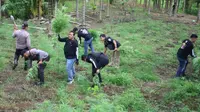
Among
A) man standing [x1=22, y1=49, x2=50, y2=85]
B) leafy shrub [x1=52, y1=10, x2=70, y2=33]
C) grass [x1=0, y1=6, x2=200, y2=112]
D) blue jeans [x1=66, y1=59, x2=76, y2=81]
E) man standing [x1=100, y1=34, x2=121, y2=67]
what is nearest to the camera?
grass [x1=0, y1=6, x2=200, y2=112]

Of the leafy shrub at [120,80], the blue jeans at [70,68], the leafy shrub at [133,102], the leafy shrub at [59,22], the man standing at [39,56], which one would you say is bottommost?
the leafy shrub at [133,102]

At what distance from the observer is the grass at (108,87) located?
8523 mm

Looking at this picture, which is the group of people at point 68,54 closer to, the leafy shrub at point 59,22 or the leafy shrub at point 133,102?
the leafy shrub at point 59,22

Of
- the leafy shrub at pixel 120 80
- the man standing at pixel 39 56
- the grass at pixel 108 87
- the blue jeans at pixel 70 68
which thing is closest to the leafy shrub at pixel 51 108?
the grass at pixel 108 87

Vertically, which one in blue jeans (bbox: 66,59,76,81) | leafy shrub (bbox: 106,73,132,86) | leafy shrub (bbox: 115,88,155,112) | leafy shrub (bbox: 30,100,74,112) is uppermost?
blue jeans (bbox: 66,59,76,81)

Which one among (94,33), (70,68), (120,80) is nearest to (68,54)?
(70,68)

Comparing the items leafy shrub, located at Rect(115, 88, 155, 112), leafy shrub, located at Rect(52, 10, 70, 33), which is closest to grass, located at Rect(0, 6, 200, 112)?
leafy shrub, located at Rect(115, 88, 155, 112)

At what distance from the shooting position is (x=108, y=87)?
10555 millimetres

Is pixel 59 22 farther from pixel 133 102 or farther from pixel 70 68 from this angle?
pixel 133 102

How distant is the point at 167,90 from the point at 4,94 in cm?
563

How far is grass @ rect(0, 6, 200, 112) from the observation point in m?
8.52

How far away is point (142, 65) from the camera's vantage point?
1392 cm

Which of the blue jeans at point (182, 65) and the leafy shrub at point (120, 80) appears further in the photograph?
the blue jeans at point (182, 65)

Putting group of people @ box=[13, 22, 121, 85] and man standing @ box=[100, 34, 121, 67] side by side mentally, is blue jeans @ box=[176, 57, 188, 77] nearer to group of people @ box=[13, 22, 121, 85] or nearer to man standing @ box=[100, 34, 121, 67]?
man standing @ box=[100, 34, 121, 67]
